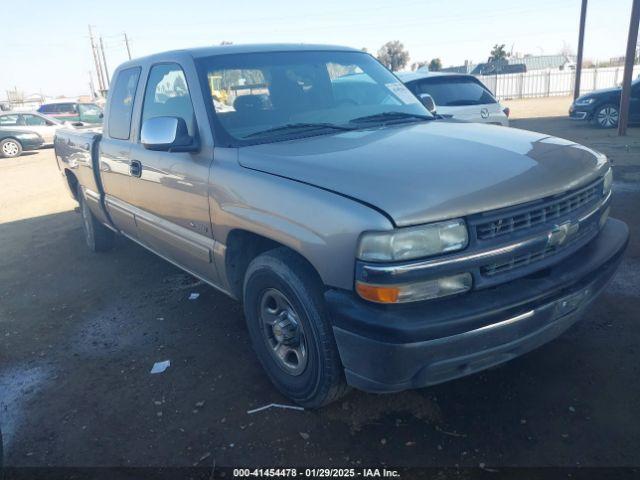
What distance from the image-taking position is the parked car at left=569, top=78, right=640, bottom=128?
14082 mm

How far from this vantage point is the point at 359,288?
86.4 inches

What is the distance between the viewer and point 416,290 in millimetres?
2154

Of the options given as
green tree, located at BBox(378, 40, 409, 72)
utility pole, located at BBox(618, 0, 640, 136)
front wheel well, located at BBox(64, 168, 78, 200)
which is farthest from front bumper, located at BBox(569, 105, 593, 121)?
green tree, located at BBox(378, 40, 409, 72)

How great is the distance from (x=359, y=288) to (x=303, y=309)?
0.42 meters

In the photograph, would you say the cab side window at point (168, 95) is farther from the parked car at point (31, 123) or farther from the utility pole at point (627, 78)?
the parked car at point (31, 123)

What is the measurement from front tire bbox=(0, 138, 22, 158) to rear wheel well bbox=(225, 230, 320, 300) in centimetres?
1699

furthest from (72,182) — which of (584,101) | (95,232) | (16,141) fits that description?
(584,101)

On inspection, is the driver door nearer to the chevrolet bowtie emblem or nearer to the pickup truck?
the pickup truck

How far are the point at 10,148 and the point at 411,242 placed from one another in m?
18.4

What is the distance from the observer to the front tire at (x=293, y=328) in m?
2.47

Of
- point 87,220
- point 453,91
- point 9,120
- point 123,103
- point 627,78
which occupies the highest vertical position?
point 123,103

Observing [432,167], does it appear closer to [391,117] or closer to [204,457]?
[391,117]

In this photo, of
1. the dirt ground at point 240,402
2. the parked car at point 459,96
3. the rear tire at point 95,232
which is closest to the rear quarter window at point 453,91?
the parked car at point 459,96

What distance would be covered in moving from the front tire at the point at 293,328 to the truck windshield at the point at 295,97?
2.80 feet
